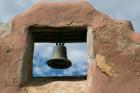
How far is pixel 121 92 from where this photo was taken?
18.9 ft

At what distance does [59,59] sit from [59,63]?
0.39 ft

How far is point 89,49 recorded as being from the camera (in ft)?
20.1

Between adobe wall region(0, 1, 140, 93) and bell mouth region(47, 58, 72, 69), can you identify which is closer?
adobe wall region(0, 1, 140, 93)

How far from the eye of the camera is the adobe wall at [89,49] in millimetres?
5875

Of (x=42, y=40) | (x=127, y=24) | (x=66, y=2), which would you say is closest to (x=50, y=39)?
(x=42, y=40)

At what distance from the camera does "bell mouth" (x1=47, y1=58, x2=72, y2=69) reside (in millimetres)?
6598

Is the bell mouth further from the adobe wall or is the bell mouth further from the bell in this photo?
the adobe wall

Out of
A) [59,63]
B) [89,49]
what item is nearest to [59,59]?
[59,63]

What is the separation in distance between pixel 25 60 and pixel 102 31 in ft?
3.38

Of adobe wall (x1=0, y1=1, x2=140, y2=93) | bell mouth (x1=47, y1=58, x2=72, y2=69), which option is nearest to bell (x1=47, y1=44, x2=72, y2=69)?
bell mouth (x1=47, y1=58, x2=72, y2=69)

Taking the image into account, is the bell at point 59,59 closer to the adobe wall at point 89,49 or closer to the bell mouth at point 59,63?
the bell mouth at point 59,63

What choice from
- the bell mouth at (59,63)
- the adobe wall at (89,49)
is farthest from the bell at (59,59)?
the adobe wall at (89,49)

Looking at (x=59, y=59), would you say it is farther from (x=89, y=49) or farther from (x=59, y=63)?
(x=89, y=49)

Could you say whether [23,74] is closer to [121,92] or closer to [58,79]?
[58,79]
